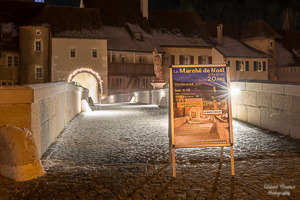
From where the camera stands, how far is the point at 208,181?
198 inches

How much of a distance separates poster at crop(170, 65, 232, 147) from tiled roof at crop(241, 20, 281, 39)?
1900 inches

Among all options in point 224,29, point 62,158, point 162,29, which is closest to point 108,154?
point 62,158

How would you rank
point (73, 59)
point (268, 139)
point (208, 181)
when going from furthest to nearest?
point (73, 59) < point (268, 139) < point (208, 181)

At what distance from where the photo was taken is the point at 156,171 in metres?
5.62

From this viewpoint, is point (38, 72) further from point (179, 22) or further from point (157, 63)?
point (179, 22)

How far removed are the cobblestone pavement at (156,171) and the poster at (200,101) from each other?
63 cm

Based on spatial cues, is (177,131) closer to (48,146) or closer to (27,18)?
(48,146)

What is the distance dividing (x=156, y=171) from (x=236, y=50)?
150 ft

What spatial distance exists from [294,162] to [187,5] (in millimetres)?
75523

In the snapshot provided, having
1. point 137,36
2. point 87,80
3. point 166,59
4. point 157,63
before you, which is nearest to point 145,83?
point 166,59

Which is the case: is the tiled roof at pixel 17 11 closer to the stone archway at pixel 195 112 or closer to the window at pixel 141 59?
the window at pixel 141 59

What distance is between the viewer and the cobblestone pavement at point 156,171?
4.54 m

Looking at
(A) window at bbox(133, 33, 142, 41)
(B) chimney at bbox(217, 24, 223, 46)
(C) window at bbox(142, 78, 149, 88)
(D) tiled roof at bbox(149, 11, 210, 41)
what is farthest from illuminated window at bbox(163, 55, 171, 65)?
(B) chimney at bbox(217, 24, 223, 46)

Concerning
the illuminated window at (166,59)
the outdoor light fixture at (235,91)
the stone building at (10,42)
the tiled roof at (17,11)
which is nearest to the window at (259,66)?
the illuminated window at (166,59)
